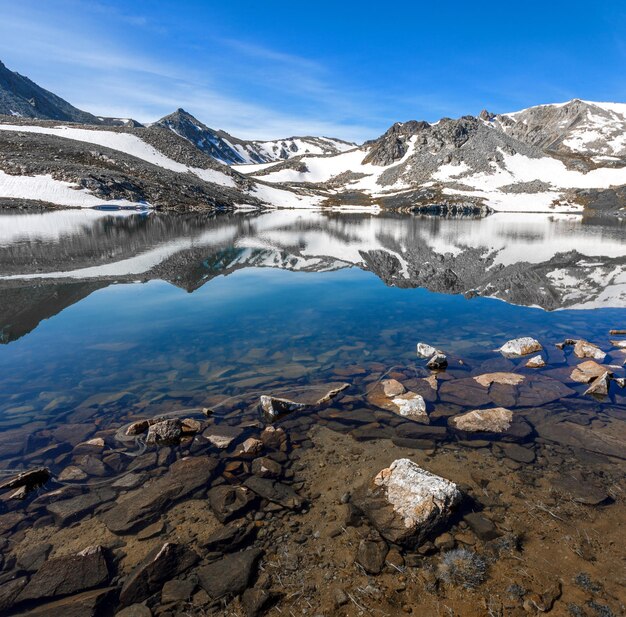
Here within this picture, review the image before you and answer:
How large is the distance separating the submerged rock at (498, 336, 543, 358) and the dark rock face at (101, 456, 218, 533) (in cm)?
1317

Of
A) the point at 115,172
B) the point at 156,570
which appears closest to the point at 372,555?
the point at 156,570

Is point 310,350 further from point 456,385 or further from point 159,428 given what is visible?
point 159,428

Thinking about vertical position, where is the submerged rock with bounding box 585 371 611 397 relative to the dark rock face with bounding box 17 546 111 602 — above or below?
above

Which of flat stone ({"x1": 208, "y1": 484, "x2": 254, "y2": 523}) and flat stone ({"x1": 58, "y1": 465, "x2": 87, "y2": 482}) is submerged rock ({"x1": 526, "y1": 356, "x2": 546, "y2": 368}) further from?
flat stone ({"x1": 58, "y1": 465, "x2": 87, "y2": 482})

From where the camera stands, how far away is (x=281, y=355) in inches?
621

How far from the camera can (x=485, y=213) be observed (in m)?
155

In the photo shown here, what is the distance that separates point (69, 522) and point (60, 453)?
267 centimetres

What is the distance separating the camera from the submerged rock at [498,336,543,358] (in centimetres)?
1580

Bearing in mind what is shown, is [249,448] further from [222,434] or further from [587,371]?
[587,371]

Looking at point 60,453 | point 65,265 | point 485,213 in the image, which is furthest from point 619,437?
point 485,213

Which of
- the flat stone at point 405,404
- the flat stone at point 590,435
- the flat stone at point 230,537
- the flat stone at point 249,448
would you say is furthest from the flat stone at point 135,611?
the flat stone at point 590,435

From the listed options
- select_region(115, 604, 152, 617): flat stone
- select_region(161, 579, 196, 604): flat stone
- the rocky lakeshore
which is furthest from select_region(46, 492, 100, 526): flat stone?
select_region(161, 579, 196, 604): flat stone

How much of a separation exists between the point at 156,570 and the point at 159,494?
1977 millimetres

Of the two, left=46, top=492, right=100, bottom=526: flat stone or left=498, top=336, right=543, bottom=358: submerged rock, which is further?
left=498, top=336, right=543, bottom=358: submerged rock
